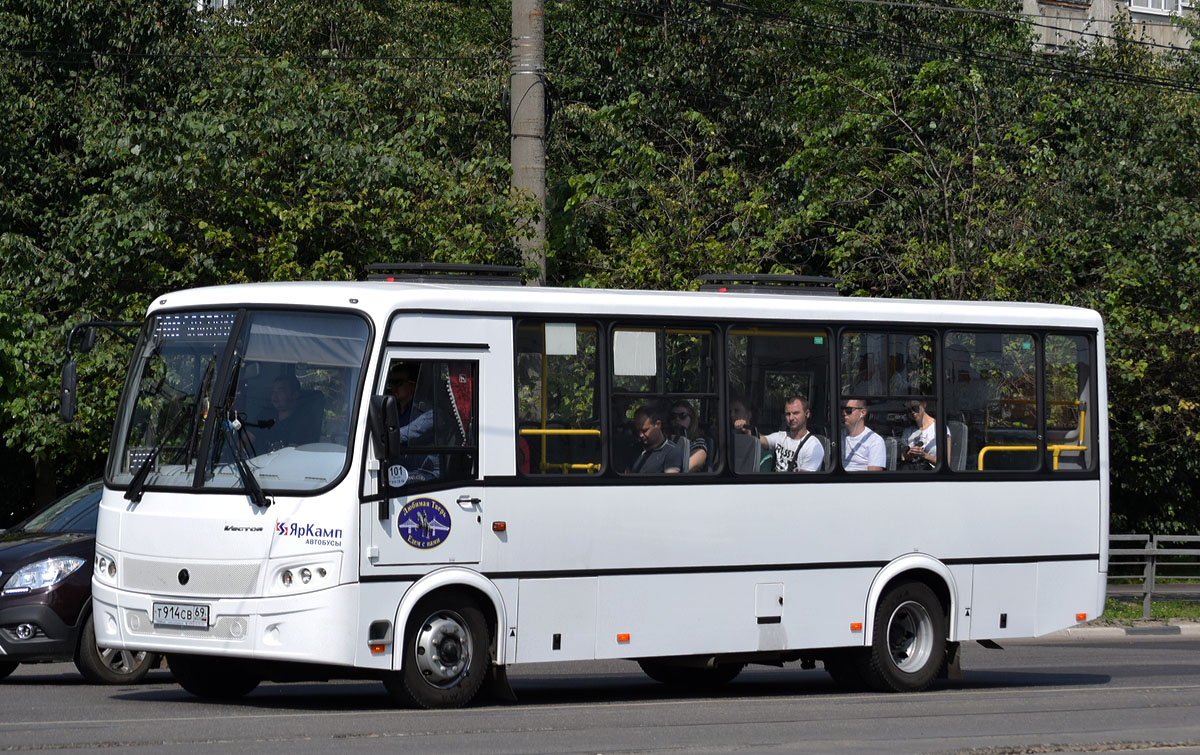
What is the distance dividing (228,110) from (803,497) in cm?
1203

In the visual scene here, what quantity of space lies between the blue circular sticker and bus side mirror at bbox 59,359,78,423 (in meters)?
2.19

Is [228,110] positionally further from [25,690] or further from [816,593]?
[816,593]

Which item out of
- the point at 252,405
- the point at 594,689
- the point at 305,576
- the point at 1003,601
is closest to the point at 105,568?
the point at 252,405

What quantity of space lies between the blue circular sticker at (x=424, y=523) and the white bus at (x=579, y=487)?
0.05 feet

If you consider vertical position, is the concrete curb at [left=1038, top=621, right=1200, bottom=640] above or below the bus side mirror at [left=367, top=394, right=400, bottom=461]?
below

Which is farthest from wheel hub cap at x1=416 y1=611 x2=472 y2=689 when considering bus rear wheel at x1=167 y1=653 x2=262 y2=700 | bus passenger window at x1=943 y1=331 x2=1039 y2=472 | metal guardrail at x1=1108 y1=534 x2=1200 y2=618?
metal guardrail at x1=1108 y1=534 x2=1200 y2=618

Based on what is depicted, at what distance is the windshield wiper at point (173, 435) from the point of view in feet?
37.4

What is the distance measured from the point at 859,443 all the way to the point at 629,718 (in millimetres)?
3197

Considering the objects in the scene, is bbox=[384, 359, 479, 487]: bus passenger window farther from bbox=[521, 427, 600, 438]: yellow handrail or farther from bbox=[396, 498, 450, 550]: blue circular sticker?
bbox=[521, 427, 600, 438]: yellow handrail

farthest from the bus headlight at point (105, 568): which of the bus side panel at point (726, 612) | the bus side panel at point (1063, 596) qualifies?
the bus side panel at point (1063, 596)

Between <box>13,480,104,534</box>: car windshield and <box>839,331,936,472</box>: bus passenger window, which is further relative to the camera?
<box>13,480,104,534</box>: car windshield

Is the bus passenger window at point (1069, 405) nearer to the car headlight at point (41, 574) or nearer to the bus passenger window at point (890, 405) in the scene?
the bus passenger window at point (890, 405)

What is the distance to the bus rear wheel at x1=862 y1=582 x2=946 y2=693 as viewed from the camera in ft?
44.5

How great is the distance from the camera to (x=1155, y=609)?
2572cm
